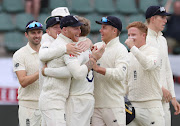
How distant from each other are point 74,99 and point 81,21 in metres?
0.87

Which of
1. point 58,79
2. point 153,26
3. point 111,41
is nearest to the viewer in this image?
point 58,79

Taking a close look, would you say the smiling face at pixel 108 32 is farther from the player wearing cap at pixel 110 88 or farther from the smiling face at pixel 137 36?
the smiling face at pixel 137 36

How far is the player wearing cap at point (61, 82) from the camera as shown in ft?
15.0

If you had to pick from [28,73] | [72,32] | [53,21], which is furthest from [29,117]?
[72,32]

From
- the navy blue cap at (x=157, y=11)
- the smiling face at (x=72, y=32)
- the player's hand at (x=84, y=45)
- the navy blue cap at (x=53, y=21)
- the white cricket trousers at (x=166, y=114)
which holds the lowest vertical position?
the white cricket trousers at (x=166, y=114)

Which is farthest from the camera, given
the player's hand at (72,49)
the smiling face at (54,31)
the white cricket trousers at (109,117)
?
the smiling face at (54,31)

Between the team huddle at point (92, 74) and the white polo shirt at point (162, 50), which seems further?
the white polo shirt at point (162, 50)

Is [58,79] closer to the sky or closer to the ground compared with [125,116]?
closer to the sky

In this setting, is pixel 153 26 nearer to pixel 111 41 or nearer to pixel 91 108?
A: pixel 111 41

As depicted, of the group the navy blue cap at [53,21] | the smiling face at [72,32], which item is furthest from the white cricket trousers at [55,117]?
the navy blue cap at [53,21]

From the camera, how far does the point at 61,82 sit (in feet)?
15.4

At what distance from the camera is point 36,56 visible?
5.84m

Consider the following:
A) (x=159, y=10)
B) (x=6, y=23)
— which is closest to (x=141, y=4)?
(x=6, y=23)

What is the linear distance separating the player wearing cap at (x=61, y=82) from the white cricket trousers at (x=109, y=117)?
668mm
